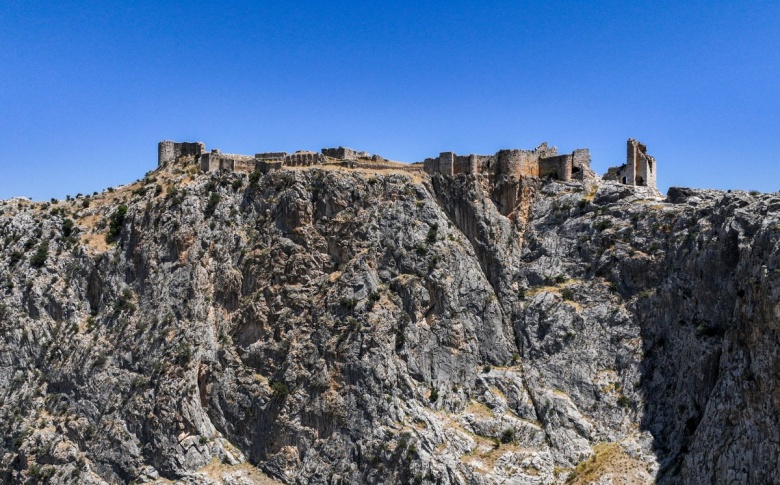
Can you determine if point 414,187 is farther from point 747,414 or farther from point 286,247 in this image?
point 747,414

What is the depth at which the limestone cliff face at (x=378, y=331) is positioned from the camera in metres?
49.0

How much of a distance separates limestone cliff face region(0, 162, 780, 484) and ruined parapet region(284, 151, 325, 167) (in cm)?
159

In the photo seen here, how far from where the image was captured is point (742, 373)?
42.7m

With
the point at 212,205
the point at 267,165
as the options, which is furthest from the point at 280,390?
the point at 267,165

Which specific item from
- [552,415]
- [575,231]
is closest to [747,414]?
[552,415]

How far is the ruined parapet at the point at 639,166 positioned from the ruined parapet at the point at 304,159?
2389cm

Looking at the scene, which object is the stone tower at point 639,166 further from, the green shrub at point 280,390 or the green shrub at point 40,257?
the green shrub at point 40,257

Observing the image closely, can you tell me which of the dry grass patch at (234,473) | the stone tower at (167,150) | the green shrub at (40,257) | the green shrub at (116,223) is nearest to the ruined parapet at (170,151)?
the stone tower at (167,150)

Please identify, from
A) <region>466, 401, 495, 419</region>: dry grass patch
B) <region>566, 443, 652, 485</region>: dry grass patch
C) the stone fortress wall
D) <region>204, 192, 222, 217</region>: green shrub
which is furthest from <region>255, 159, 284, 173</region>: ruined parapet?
<region>566, 443, 652, 485</region>: dry grass patch

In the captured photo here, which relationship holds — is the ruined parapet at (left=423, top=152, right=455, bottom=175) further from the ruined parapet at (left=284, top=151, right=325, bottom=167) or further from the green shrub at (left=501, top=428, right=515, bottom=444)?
the green shrub at (left=501, top=428, right=515, bottom=444)

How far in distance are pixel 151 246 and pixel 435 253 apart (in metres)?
22.7

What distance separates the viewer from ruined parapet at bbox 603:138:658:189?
191 ft

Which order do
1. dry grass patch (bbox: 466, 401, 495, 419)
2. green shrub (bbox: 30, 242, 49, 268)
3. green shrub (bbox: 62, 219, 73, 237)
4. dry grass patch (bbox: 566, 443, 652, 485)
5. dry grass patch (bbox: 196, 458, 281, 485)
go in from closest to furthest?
dry grass patch (bbox: 566, 443, 652, 485), dry grass patch (bbox: 466, 401, 495, 419), dry grass patch (bbox: 196, 458, 281, 485), green shrub (bbox: 30, 242, 49, 268), green shrub (bbox: 62, 219, 73, 237)

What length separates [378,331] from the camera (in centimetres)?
5509
